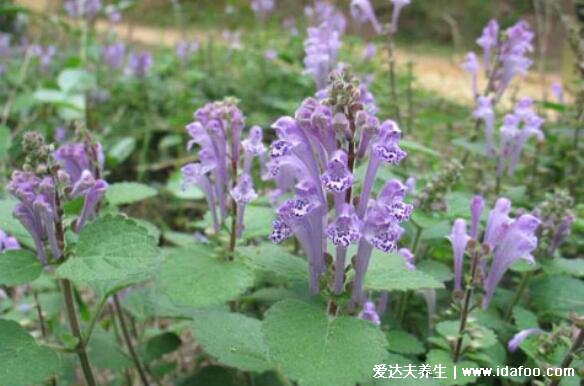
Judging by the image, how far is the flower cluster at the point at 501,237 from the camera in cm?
170

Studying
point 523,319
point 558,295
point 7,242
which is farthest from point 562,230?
point 7,242

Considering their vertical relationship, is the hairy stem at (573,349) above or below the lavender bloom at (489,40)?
below

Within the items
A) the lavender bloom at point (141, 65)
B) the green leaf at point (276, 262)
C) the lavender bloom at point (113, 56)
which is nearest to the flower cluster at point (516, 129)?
the green leaf at point (276, 262)

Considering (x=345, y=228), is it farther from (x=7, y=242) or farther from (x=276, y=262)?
(x=7, y=242)

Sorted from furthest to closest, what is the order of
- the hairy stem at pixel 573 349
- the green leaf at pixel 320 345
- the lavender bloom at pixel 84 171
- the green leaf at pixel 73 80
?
the green leaf at pixel 73 80
the lavender bloom at pixel 84 171
the hairy stem at pixel 573 349
the green leaf at pixel 320 345

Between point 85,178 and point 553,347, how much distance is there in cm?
128

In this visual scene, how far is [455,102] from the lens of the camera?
19.9 feet

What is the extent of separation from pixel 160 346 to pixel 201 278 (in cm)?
63

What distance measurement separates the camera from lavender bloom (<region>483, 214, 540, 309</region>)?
170 centimetres

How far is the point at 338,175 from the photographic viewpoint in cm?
129

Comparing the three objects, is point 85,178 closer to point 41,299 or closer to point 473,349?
point 41,299

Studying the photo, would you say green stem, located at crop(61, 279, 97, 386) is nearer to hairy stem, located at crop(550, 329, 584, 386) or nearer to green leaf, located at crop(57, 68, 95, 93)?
hairy stem, located at crop(550, 329, 584, 386)

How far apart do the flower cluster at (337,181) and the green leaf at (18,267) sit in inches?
21.0

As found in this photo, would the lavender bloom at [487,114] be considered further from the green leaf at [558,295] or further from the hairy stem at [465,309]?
the hairy stem at [465,309]
